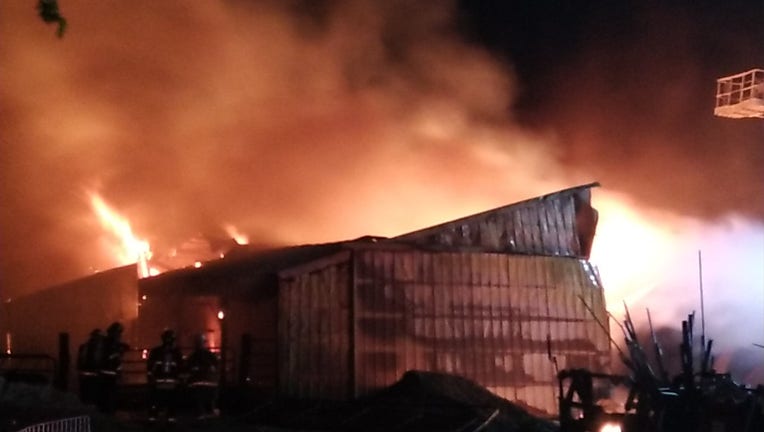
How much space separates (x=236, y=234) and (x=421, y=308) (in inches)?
637

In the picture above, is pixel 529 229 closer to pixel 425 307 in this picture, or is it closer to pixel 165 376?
pixel 425 307

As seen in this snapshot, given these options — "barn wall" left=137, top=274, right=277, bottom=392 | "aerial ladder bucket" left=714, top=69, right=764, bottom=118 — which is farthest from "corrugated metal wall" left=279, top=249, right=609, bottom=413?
"aerial ladder bucket" left=714, top=69, right=764, bottom=118

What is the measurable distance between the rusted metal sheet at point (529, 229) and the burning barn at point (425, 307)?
26mm

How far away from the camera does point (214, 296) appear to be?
68.7 feet

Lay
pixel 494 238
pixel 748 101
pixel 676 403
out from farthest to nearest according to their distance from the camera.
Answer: pixel 748 101 < pixel 494 238 < pixel 676 403

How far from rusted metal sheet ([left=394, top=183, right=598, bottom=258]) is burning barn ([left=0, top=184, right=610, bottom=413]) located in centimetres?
2

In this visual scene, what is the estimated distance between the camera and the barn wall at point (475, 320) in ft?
62.3

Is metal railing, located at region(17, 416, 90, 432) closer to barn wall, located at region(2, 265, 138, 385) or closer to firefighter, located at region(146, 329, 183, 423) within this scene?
firefighter, located at region(146, 329, 183, 423)

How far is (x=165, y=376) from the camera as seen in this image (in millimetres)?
17031

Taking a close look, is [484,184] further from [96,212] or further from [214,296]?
[96,212]

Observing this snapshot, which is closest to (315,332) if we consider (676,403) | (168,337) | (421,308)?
(421,308)

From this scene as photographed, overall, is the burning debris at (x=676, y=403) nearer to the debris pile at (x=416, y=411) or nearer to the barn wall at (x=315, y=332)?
the debris pile at (x=416, y=411)

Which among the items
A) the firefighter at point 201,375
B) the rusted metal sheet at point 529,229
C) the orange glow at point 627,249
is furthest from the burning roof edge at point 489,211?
the firefighter at point 201,375

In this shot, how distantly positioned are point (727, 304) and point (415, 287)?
36.6ft
